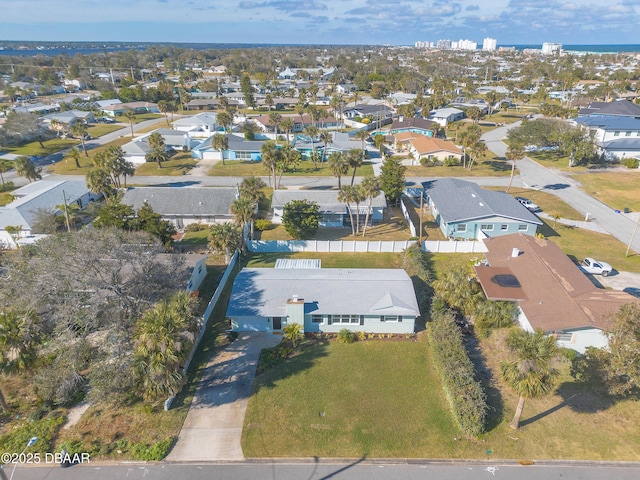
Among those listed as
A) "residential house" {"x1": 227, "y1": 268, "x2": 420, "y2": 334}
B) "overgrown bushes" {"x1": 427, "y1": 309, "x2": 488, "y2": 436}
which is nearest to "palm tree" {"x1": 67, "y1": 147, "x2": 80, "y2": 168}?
"residential house" {"x1": 227, "y1": 268, "x2": 420, "y2": 334}

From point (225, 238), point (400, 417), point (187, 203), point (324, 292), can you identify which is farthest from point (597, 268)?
point (187, 203)

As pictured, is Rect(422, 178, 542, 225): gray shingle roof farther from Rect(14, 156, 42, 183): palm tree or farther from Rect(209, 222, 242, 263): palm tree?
Rect(14, 156, 42, 183): palm tree

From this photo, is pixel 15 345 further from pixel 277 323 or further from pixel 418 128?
pixel 418 128

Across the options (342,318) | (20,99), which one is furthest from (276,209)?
(20,99)

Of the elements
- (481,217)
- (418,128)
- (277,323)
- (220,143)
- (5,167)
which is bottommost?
(277,323)

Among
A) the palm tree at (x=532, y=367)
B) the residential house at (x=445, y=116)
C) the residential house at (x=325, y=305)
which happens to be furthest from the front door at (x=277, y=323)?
the residential house at (x=445, y=116)

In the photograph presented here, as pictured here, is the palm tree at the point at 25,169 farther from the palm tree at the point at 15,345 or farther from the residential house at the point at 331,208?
the palm tree at the point at 15,345

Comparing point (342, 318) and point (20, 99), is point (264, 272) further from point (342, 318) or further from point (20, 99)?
point (20, 99)
